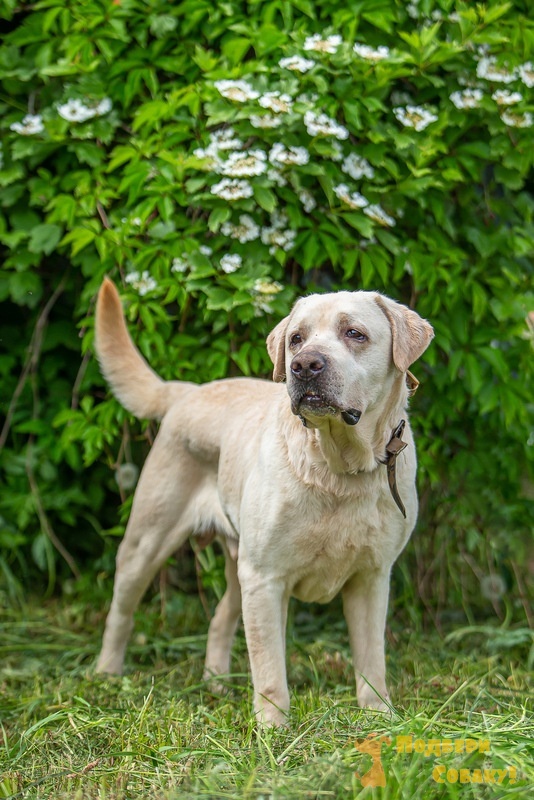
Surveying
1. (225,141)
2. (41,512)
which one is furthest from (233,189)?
(41,512)

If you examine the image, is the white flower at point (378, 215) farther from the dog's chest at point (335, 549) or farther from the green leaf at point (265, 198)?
the dog's chest at point (335, 549)

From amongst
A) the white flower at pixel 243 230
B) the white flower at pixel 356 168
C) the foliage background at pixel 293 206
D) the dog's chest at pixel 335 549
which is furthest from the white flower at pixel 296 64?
the dog's chest at pixel 335 549

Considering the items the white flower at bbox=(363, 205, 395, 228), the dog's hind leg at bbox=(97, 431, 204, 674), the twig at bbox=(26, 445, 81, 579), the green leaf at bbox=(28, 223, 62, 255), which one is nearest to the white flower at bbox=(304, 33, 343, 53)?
the white flower at bbox=(363, 205, 395, 228)

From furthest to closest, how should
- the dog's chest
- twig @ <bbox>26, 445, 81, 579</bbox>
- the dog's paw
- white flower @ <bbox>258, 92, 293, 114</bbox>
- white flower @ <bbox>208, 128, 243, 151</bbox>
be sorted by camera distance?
twig @ <bbox>26, 445, 81, 579</bbox>
white flower @ <bbox>208, 128, 243, 151</bbox>
white flower @ <bbox>258, 92, 293, 114</bbox>
the dog's paw
the dog's chest

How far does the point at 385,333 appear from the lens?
3.15m

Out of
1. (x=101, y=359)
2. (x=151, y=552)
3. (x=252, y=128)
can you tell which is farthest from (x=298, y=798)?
(x=252, y=128)

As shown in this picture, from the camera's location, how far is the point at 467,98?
4.27m

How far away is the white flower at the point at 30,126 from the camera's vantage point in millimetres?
4508

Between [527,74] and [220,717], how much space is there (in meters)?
2.88

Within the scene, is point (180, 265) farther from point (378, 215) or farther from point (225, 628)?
point (225, 628)

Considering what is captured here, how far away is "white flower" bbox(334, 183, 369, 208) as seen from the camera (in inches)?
160

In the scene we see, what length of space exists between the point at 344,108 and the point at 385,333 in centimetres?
137

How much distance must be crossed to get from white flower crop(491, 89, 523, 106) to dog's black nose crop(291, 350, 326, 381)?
6.30 feet

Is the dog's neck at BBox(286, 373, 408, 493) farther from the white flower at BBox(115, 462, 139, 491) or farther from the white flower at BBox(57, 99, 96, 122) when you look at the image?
the white flower at BBox(57, 99, 96, 122)
